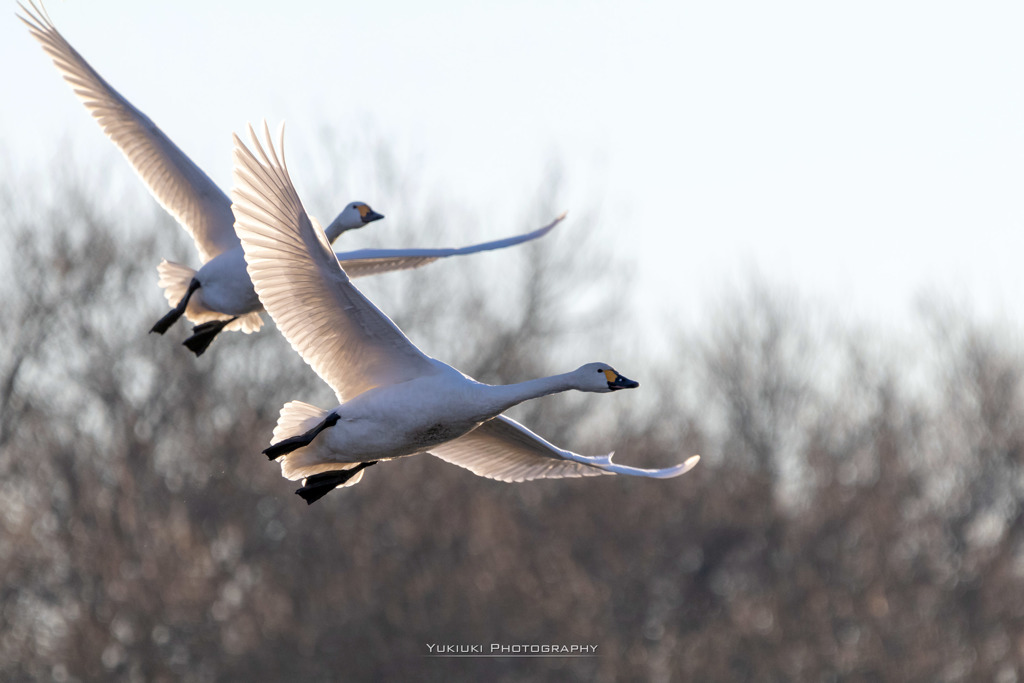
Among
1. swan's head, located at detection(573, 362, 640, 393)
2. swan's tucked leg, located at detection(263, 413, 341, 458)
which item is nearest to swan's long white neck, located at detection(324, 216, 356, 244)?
swan's tucked leg, located at detection(263, 413, 341, 458)

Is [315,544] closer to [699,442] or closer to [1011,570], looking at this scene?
[699,442]

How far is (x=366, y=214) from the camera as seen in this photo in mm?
13789

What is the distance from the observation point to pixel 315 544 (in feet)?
94.2

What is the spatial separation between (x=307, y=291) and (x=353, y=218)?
4.14m

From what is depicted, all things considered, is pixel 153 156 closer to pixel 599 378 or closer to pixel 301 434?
pixel 301 434

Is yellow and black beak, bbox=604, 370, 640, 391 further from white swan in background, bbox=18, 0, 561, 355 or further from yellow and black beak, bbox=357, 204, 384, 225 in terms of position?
yellow and black beak, bbox=357, 204, 384, 225

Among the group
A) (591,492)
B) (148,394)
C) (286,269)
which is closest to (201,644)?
(148,394)

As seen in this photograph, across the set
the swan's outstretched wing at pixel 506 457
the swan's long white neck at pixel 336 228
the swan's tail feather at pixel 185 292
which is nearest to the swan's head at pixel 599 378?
the swan's outstretched wing at pixel 506 457

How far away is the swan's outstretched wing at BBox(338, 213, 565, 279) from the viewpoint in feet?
40.0

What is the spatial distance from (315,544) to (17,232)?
381 inches

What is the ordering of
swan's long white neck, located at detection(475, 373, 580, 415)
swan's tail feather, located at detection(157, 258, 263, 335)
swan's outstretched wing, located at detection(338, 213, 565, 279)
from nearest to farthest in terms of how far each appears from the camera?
swan's long white neck, located at detection(475, 373, 580, 415)
swan's outstretched wing, located at detection(338, 213, 565, 279)
swan's tail feather, located at detection(157, 258, 263, 335)

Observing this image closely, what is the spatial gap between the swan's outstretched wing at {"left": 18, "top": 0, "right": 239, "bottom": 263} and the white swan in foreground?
3719 mm

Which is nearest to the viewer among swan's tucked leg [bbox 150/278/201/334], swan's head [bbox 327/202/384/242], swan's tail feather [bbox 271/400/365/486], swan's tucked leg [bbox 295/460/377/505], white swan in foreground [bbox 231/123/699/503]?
white swan in foreground [bbox 231/123/699/503]

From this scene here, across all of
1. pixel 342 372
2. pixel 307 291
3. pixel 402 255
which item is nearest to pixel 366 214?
pixel 402 255
